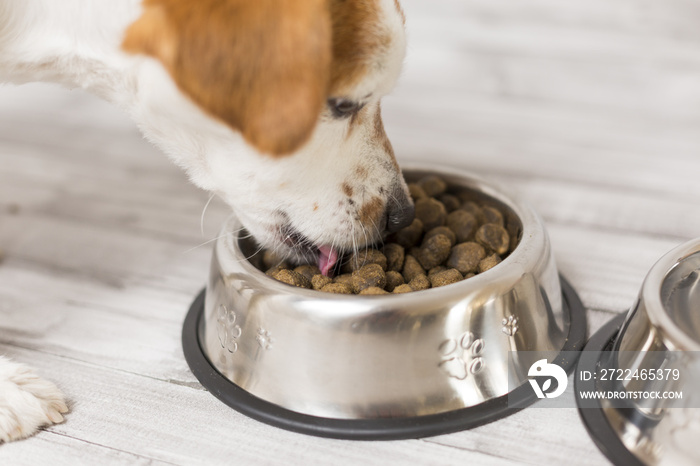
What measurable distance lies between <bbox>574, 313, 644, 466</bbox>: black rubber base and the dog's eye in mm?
562

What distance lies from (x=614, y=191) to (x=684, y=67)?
1.02 m

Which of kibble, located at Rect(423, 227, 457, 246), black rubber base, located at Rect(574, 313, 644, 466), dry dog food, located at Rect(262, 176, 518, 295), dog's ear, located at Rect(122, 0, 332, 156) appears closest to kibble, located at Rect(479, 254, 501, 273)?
dry dog food, located at Rect(262, 176, 518, 295)

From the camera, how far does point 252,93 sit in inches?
35.3

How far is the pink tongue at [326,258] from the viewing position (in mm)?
1224

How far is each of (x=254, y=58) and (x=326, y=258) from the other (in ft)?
1.51

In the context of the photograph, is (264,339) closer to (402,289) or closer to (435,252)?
(402,289)

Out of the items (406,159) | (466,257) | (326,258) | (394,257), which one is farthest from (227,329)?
(406,159)

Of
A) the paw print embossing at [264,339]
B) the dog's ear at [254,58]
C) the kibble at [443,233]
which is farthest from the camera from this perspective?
the kibble at [443,233]

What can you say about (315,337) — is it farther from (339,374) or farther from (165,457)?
(165,457)

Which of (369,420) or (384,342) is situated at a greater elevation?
(384,342)

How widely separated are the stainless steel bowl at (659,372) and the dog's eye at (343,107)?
0.52 metres

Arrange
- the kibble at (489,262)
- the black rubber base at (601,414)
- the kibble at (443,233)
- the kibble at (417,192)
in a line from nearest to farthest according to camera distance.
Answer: the black rubber base at (601,414), the kibble at (489,262), the kibble at (443,233), the kibble at (417,192)

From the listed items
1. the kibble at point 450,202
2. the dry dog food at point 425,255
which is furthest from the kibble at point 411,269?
the kibble at point 450,202

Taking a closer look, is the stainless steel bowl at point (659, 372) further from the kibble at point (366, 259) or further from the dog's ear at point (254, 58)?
the dog's ear at point (254, 58)
